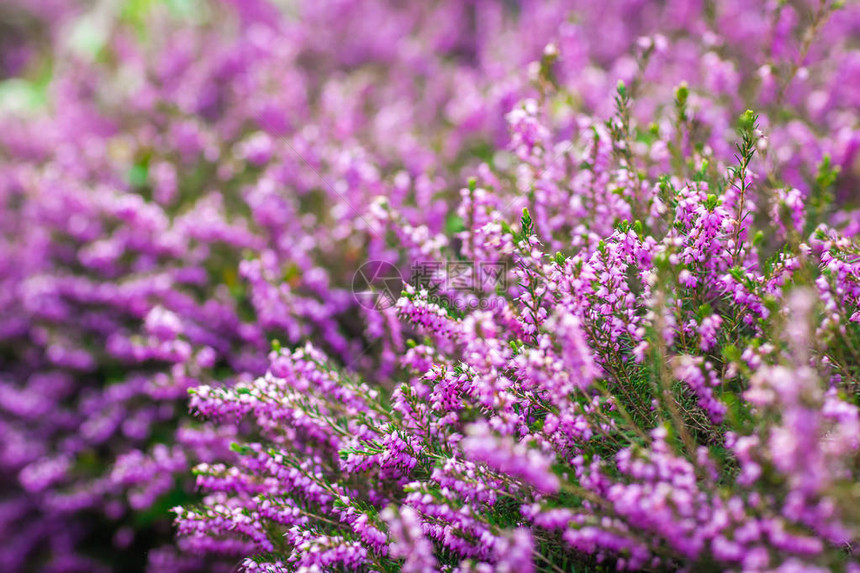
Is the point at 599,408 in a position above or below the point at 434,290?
below

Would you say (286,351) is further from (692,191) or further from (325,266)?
(692,191)

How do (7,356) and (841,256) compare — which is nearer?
(841,256)

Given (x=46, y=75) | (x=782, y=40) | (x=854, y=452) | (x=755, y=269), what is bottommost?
(x=854, y=452)

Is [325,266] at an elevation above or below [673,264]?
above

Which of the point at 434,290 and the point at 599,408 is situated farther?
the point at 434,290

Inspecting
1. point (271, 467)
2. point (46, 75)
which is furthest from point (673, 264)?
point (46, 75)

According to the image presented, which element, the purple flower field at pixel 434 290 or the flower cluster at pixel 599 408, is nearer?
the flower cluster at pixel 599 408

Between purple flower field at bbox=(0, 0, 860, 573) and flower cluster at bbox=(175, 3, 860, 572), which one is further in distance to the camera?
purple flower field at bbox=(0, 0, 860, 573)

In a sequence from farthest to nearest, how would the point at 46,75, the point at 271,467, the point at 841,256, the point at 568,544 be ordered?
the point at 46,75 → the point at 271,467 → the point at 841,256 → the point at 568,544
